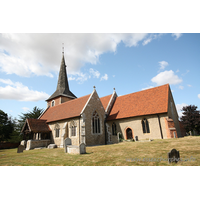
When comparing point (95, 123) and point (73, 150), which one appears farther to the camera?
point (95, 123)

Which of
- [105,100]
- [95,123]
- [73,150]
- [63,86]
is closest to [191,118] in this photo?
[105,100]

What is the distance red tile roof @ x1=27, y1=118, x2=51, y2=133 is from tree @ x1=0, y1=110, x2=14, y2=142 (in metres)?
13.3

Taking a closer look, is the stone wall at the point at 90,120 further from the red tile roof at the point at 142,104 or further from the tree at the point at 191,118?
the tree at the point at 191,118

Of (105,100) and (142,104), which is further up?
(105,100)

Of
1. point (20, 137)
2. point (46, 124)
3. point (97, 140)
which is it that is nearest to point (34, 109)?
point (20, 137)

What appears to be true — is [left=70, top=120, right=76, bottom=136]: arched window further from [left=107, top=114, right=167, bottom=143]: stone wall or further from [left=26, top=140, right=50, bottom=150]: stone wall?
[left=107, top=114, right=167, bottom=143]: stone wall

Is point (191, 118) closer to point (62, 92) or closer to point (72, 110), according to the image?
point (72, 110)

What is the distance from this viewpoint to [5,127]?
33031 millimetres

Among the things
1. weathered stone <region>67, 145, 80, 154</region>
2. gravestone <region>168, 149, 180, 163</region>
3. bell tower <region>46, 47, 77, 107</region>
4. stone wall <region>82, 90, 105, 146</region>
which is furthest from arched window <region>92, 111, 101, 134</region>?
gravestone <region>168, 149, 180, 163</region>

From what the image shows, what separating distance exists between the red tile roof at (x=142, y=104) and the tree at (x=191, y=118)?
1050cm

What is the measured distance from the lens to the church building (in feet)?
63.0

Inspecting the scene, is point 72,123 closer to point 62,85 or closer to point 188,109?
point 62,85

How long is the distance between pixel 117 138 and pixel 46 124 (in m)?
13.8

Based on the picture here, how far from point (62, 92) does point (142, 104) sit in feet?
70.1
